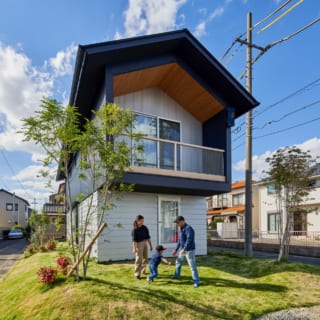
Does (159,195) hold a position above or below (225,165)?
below

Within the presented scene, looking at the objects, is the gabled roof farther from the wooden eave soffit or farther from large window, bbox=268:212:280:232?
large window, bbox=268:212:280:232

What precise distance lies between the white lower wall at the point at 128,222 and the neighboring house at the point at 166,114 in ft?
0.11

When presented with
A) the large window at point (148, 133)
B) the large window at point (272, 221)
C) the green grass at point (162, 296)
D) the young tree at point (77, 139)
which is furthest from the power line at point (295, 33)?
the large window at point (272, 221)

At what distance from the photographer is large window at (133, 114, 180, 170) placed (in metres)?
10.9

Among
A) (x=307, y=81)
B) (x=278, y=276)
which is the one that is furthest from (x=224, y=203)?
(x=278, y=276)

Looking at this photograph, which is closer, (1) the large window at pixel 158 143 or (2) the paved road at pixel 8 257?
(1) the large window at pixel 158 143

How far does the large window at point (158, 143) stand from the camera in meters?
10.9

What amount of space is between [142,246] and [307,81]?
10.4 m

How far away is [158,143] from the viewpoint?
11.2 m

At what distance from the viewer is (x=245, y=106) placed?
39.3 ft

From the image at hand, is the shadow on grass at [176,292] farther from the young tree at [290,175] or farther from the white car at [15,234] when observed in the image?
the white car at [15,234]

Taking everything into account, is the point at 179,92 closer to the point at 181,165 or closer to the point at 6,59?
the point at 181,165

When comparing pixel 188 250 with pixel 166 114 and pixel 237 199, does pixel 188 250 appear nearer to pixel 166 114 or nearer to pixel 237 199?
pixel 166 114

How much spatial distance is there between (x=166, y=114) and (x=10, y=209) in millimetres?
46619
